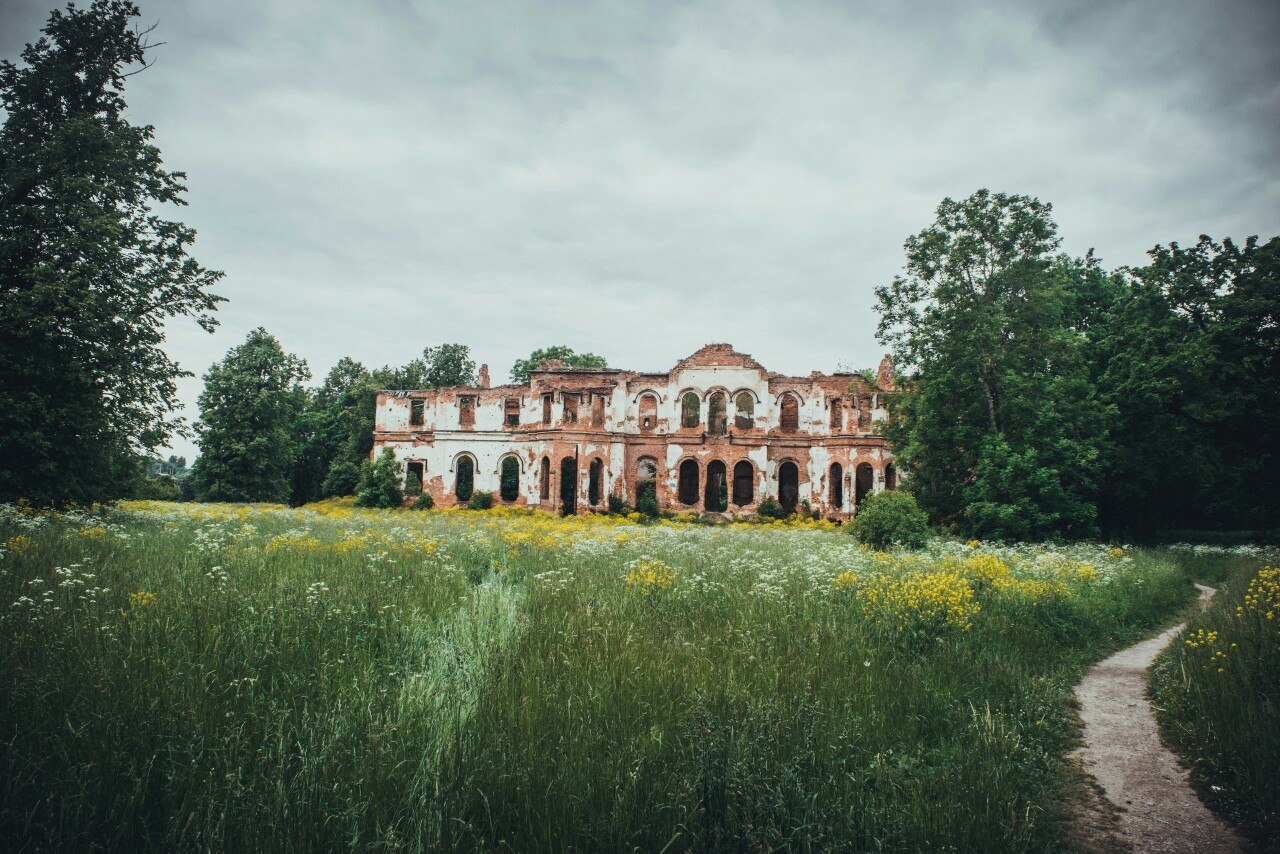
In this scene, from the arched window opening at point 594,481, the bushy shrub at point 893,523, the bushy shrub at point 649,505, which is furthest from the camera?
the arched window opening at point 594,481

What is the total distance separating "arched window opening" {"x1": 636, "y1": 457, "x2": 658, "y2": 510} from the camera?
32650mm

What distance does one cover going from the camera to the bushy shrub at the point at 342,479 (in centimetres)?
3909

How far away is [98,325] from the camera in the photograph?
11.5 metres

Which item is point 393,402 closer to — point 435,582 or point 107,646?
point 435,582

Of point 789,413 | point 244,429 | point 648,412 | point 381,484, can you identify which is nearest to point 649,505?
point 648,412

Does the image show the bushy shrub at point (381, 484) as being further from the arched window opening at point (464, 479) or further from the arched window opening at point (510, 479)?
the arched window opening at point (510, 479)

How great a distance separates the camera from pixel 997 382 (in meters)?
18.7

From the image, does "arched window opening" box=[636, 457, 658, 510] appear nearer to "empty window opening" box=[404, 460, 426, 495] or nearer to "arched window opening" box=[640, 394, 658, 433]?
"arched window opening" box=[640, 394, 658, 433]

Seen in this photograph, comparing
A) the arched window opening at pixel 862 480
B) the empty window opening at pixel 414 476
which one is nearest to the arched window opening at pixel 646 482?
the arched window opening at pixel 862 480

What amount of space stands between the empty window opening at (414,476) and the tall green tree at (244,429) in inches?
267

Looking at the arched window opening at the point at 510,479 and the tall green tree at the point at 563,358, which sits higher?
the tall green tree at the point at 563,358

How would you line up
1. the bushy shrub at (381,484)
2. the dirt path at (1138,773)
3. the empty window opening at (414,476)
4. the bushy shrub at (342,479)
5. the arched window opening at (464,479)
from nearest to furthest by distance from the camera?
the dirt path at (1138,773)
the bushy shrub at (381,484)
the empty window opening at (414,476)
the arched window opening at (464,479)
the bushy shrub at (342,479)

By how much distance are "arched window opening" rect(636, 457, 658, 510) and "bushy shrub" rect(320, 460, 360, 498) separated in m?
18.4

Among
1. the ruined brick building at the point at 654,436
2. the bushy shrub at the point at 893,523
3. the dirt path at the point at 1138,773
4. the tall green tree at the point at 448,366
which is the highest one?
the tall green tree at the point at 448,366
